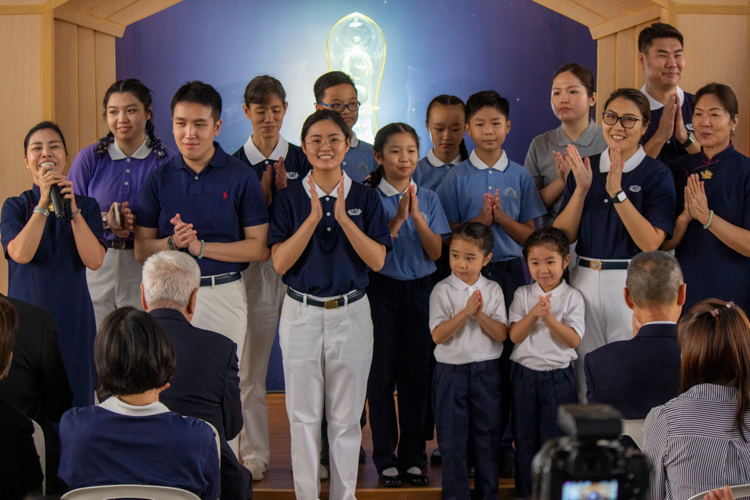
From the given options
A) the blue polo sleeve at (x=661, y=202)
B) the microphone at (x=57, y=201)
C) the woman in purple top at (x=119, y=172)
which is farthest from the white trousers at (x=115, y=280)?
the blue polo sleeve at (x=661, y=202)

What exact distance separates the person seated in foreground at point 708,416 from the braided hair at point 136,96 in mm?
2490

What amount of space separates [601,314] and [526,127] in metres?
2.15

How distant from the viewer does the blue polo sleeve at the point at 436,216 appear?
330cm

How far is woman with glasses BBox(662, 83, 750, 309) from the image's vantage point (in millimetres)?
3234

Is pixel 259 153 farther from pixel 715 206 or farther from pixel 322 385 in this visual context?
pixel 715 206

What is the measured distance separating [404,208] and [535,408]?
992 mm

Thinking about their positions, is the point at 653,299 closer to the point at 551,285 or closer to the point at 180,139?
the point at 551,285

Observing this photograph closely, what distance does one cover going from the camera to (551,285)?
3129 mm

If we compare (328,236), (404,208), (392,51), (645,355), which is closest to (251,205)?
(328,236)

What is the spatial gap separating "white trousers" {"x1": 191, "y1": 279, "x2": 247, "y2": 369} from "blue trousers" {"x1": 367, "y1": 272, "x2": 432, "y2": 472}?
589 millimetres

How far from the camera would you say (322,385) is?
306 cm

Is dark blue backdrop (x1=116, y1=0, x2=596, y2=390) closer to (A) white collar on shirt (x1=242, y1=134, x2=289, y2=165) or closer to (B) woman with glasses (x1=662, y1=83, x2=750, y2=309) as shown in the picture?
(A) white collar on shirt (x1=242, y1=134, x2=289, y2=165)

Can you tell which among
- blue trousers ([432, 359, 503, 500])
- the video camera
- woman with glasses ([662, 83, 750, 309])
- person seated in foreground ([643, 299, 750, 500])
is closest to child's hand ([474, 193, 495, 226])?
blue trousers ([432, 359, 503, 500])

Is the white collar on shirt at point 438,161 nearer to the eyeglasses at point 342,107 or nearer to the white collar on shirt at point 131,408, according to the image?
the eyeglasses at point 342,107
